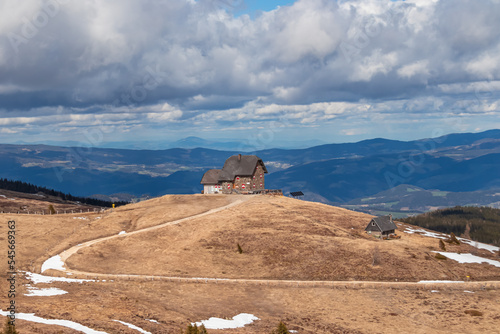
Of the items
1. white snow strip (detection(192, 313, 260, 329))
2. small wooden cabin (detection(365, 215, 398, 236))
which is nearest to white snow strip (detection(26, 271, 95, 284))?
white snow strip (detection(192, 313, 260, 329))

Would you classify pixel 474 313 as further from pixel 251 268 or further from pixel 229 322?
pixel 251 268

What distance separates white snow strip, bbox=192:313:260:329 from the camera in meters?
54.1

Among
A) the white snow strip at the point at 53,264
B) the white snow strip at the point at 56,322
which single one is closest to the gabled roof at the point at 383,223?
the white snow strip at the point at 53,264

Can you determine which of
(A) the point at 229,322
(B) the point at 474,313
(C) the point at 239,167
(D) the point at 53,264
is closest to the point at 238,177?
(C) the point at 239,167

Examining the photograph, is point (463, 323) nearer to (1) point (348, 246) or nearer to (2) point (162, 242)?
(1) point (348, 246)

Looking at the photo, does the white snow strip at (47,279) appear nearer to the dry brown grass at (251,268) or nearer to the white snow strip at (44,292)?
the dry brown grass at (251,268)

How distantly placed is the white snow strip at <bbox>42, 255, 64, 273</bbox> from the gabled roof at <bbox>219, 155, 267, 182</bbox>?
60.9 meters

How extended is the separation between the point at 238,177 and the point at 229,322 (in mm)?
77071

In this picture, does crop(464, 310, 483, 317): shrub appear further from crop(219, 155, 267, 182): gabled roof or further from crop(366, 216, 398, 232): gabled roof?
crop(219, 155, 267, 182): gabled roof

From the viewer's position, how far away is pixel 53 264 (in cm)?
7550

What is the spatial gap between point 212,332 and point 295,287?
24665 millimetres

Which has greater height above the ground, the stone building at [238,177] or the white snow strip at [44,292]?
the stone building at [238,177]

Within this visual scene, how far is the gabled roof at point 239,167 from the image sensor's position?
13088cm

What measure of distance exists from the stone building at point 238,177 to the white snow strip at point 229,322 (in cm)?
7365
